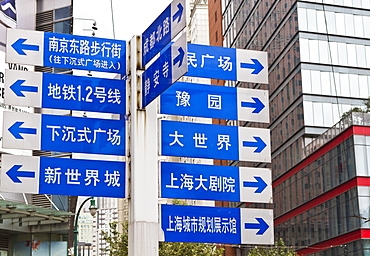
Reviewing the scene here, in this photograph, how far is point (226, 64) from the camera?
992 cm

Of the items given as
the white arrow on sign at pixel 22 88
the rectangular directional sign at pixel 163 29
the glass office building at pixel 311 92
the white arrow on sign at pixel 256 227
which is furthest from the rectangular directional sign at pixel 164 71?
the glass office building at pixel 311 92

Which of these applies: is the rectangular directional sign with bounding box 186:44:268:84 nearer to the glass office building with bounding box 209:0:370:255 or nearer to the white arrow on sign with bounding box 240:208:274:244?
the white arrow on sign with bounding box 240:208:274:244

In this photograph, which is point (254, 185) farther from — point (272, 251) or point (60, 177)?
point (272, 251)

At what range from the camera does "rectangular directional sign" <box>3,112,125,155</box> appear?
29.1 ft

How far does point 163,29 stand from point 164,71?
602 mm

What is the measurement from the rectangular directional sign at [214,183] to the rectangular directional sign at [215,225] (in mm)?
208

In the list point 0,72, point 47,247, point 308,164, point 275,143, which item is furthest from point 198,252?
point 275,143

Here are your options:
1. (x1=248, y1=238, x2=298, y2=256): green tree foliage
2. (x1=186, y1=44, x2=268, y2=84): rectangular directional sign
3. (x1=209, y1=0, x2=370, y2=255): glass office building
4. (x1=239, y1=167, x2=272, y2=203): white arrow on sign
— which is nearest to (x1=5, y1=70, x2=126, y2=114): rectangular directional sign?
(x1=186, y1=44, x2=268, y2=84): rectangular directional sign

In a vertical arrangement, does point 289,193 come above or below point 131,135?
above

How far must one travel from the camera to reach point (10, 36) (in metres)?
9.23

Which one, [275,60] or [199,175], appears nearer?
[199,175]

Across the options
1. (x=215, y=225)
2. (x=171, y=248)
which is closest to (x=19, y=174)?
(x=215, y=225)

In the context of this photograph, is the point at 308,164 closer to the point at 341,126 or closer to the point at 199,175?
the point at 341,126

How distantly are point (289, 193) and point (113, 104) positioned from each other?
162 ft
